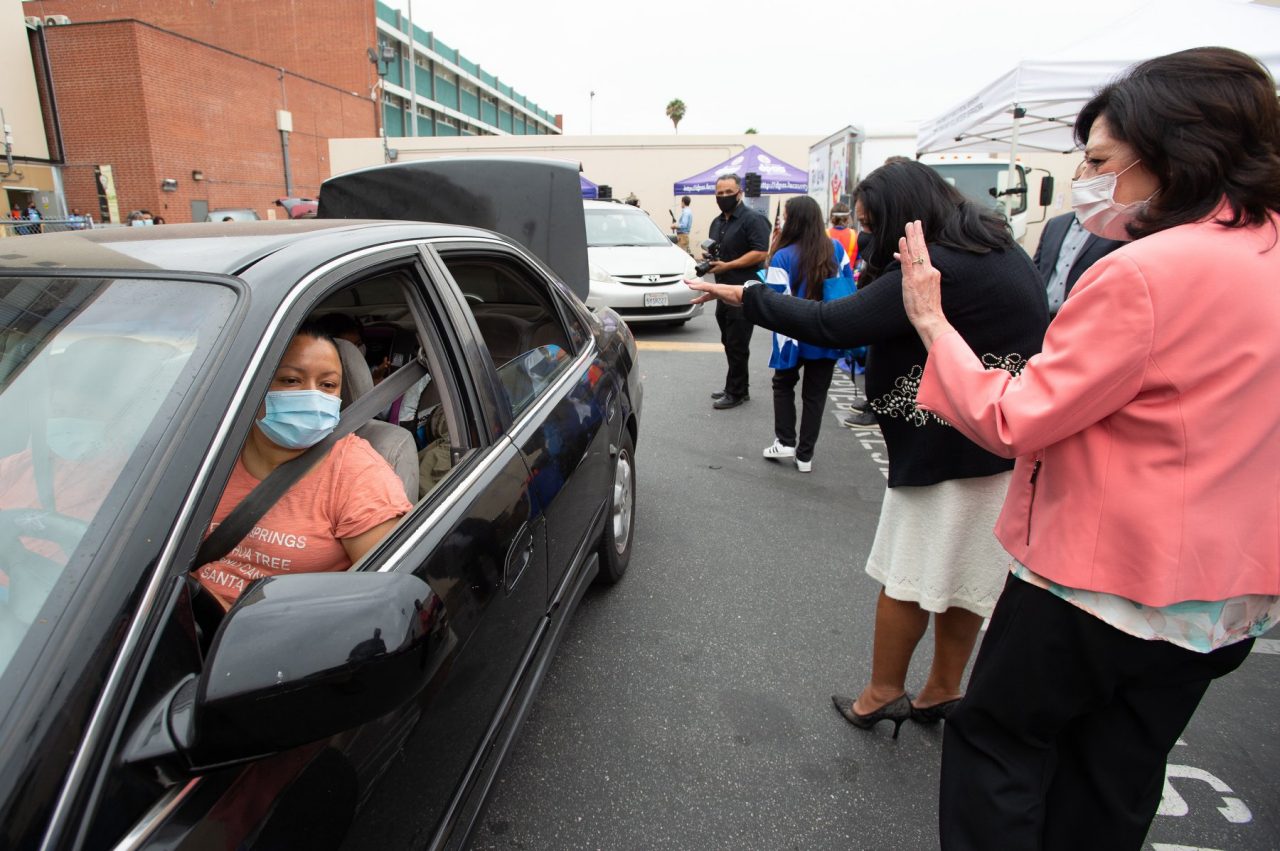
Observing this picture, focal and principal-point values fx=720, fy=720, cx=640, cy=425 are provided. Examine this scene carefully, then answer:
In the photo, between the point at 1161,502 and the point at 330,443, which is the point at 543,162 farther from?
the point at 1161,502

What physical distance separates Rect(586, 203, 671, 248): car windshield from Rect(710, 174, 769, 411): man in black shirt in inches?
157

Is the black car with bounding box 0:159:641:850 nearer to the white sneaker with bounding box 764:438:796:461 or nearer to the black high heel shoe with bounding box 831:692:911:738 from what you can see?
the black high heel shoe with bounding box 831:692:911:738

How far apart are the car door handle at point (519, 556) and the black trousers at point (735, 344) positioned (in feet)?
14.7

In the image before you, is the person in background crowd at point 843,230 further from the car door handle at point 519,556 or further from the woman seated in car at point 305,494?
the woman seated in car at point 305,494

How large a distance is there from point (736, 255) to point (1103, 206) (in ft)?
16.3

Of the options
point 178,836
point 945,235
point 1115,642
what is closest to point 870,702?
point 1115,642

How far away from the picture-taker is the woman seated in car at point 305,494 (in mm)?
1519

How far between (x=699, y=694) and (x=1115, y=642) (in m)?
1.54

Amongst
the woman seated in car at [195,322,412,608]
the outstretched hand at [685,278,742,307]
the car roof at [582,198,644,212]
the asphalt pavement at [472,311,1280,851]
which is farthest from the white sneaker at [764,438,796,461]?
the car roof at [582,198,644,212]

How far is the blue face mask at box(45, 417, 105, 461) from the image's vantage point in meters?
1.12

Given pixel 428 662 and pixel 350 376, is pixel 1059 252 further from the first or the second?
pixel 428 662

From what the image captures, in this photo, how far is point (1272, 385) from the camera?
3.86 ft

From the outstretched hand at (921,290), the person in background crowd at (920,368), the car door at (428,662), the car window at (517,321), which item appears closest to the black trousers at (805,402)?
the car window at (517,321)

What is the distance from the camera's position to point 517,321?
3.01m
